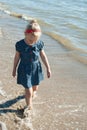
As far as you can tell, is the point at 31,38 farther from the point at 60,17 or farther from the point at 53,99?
the point at 60,17

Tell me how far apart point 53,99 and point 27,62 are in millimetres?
924

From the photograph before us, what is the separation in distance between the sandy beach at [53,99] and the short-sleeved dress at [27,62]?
48cm

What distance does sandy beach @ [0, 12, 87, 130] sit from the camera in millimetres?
4625

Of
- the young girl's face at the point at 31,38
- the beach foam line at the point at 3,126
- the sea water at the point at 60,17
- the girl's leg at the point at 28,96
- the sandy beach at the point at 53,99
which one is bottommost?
the sea water at the point at 60,17

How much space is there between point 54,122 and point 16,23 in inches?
298

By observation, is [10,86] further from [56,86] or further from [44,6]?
[44,6]

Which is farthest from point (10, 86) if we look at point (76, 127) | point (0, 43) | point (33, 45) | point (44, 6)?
point (44, 6)

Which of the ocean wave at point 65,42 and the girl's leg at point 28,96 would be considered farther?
the ocean wave at point 65,42

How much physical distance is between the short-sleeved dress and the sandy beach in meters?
0.48

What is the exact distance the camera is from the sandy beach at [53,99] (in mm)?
4625

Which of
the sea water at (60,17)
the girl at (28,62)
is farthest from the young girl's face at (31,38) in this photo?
the sea water at (60,17)

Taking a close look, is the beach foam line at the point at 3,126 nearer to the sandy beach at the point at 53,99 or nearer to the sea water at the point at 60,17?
the sandy beach at the point at 53,99

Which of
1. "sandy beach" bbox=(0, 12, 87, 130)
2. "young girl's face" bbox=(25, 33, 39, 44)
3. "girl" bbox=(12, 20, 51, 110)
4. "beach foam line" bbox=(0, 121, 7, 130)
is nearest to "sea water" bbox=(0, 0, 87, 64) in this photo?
"sandy beach" bbox=(0, 12, 87, 130)

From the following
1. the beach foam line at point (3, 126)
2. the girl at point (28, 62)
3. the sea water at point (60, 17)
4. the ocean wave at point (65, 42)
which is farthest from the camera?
the sea water at point (60, 17)
